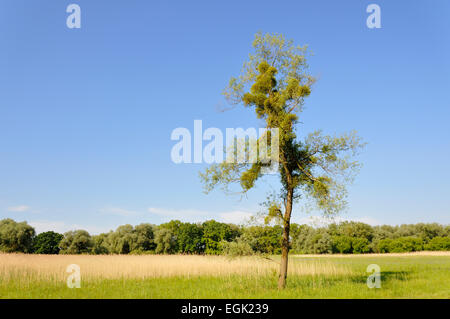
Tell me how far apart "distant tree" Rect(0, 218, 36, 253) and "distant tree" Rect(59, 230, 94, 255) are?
8289mm

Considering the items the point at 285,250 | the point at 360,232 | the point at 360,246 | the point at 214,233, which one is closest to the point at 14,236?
the point at 214,233

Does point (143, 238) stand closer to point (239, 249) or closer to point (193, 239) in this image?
point (193, 239)

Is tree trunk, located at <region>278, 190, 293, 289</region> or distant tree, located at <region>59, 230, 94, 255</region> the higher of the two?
tree trunk, located at <region>278, 190, 293, 289</region>

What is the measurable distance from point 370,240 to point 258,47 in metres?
94.9

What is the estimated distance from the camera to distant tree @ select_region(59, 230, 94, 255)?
70.9 meters

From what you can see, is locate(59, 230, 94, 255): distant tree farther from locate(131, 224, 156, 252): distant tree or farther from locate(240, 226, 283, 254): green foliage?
locate(240, 226, 283, 254): green foliage

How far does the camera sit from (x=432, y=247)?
8431cm

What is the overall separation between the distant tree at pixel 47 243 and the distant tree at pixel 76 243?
2492 millimetres

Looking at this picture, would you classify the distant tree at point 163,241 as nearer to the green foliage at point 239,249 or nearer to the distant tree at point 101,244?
the distant tree at point 101,244

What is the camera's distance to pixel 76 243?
70.9m

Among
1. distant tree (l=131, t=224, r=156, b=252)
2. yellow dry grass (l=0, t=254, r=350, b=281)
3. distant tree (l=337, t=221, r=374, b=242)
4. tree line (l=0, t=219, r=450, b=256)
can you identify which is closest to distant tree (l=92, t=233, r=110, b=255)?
tree line (l=0, t=219, r=450, b=256)

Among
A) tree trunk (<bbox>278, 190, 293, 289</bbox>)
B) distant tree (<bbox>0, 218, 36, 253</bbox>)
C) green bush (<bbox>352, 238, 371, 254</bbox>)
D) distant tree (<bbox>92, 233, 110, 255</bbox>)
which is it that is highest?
tree trunk (<bbox>278, 190, 293, 289</bbox>)
